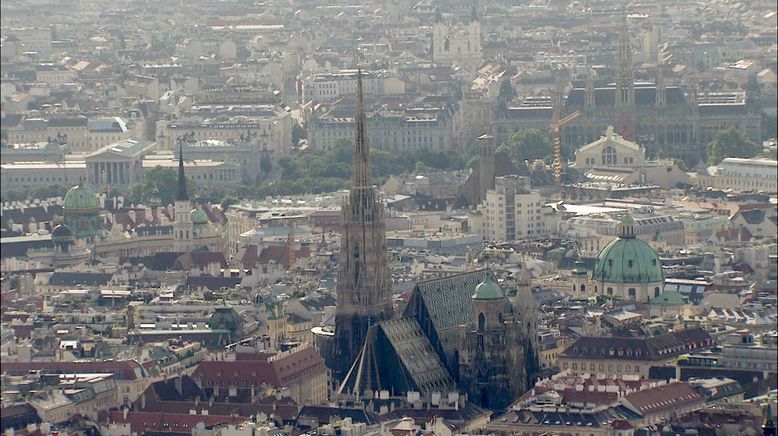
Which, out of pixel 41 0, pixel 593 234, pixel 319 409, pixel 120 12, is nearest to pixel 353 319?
pixel 319 409

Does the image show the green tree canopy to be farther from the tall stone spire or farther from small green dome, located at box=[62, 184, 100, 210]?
the tall stone spire

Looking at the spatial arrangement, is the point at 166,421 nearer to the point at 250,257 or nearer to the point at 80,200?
the point at 250,257

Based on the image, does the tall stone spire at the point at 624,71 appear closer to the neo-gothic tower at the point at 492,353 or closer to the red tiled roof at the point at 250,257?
the red tiled roof at the point at 250,257

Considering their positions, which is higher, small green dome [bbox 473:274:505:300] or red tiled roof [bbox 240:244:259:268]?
small green dome [bbox 473:274:505:300]

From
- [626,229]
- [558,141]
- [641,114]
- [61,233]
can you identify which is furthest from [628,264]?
[641,114]

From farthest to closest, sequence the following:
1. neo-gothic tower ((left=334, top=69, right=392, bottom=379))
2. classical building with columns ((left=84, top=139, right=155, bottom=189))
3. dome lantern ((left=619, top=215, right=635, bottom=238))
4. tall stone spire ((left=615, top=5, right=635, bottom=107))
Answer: tall stone spire ((left=615, top=5, right=635, bottom=107)), classical building with columns ((left=84, top=139, right=155, bottom=189)), dome lantern ((left=619, top=215, right=635, bottom=238)), neo-gothic tower ((left=334, top=69, right=392, bottom=379))

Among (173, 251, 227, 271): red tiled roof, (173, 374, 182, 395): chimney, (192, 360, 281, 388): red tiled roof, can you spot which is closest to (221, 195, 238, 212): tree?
(173, 251, 227, 271): red tiled roof

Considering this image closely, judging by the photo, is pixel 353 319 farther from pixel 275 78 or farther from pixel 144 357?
pixel 275 78
